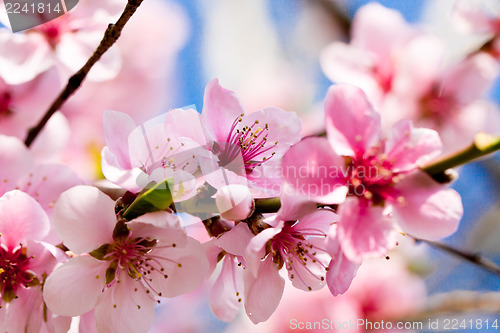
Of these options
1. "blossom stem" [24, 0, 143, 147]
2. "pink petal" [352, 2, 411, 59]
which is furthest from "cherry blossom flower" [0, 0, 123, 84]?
"pink petal" [352, 2, 411, 59]

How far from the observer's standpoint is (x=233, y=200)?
0.47 meters

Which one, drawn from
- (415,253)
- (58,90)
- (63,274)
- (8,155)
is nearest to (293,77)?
(415,253)

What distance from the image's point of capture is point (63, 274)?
51cm

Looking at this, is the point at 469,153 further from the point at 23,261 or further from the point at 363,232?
the point at 23,261

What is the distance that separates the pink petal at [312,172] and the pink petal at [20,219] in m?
0.29

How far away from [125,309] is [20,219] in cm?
16

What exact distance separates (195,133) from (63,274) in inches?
7.9

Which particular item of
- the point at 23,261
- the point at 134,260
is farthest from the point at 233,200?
the point at 23,261

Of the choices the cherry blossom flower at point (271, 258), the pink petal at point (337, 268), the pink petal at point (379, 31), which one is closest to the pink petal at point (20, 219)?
the cherry blossom flower at point (271, 258)

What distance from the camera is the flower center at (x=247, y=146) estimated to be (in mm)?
574

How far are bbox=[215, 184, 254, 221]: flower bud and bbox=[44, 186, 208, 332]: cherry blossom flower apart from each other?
0.05 m

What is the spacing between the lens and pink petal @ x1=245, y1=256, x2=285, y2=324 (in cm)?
54

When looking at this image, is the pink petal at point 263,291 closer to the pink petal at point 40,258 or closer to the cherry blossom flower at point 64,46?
the pink petal at point 40,258

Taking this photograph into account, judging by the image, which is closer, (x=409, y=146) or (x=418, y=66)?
(x=409, y=146)
